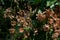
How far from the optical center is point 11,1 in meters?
2.87

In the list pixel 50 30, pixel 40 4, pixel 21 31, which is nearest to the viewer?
pixel 50 30

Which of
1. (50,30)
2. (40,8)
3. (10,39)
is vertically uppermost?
(40,8)

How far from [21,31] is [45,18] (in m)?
0.34

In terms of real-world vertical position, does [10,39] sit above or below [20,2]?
below

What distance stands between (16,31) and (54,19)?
498 millimetres

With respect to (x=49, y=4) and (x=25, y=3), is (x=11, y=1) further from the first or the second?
(x=49, y=4)

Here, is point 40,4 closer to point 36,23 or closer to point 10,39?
point 36,23

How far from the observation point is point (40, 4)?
8.91ft

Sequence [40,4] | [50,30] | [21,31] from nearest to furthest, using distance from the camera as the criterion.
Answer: [50,30], [21,31], [40,4]

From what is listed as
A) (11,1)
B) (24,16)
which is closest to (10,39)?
(24,16)

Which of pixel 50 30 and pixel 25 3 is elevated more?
pixel 25 3

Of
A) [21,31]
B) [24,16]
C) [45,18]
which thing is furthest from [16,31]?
[45,18]

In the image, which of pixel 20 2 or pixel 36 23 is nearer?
pixel 36 23

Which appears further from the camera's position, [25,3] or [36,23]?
[25,3]
